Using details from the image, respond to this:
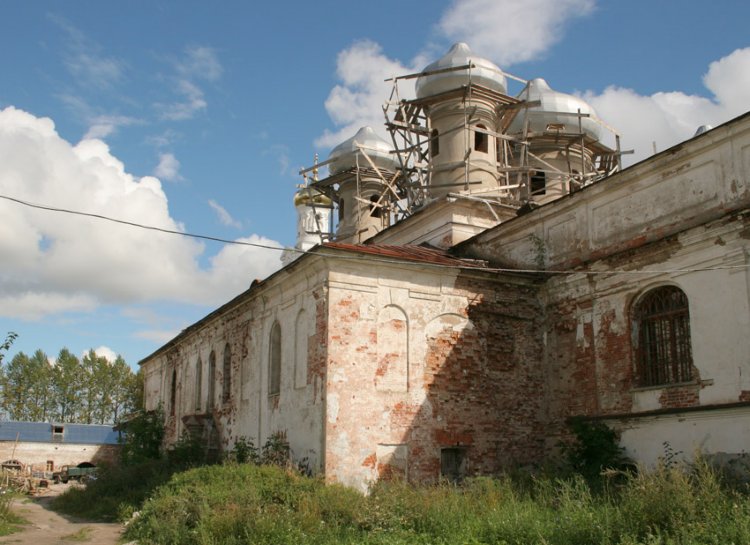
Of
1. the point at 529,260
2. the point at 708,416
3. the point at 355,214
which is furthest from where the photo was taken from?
the point at 355,214

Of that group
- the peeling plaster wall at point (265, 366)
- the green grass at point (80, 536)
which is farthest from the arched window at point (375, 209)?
the green grass at point (80, 536)

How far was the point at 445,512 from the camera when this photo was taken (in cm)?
1105

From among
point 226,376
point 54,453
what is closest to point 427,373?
point 226,376

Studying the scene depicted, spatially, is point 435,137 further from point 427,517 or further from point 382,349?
point 427,517

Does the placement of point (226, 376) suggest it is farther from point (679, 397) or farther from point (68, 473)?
point (68, 473)

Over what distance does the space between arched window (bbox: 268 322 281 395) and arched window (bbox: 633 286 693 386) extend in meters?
7.82

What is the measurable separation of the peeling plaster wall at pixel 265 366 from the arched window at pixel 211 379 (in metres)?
0.06

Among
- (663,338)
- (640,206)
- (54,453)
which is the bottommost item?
(54,453)

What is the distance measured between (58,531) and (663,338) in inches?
480

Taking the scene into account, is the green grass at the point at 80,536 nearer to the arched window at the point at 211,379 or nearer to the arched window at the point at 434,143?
the arched window at the point at 211,379

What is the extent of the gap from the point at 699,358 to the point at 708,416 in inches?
39.4

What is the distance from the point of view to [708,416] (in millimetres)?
12922

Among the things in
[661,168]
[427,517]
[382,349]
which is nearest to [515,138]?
[661,168]

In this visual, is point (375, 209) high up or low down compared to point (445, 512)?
up
